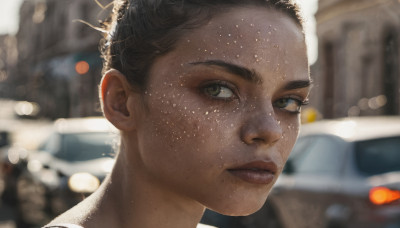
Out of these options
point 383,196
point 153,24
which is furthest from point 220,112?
point 383,196

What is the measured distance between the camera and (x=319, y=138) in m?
5.36

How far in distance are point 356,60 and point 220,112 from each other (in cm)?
2214

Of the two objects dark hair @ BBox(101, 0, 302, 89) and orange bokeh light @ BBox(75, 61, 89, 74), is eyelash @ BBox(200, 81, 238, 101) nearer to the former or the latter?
dark hair @ BBox(101, 0, 302, 89)

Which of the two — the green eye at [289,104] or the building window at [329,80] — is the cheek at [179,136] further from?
the building window at [329,80]

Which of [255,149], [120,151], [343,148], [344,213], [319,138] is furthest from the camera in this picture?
[319,138]

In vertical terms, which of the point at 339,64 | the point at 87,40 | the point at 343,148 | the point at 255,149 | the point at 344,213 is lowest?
the point at 255,149

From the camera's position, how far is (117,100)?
1.63 m

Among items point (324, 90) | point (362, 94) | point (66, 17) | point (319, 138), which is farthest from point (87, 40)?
point (319, 138)

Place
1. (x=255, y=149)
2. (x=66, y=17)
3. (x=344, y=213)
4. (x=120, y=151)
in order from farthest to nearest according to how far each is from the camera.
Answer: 1. (x=66, y=17)
2. (x=344, y=213)
3. (x=120, y=151)
4. (x=255, y=149)

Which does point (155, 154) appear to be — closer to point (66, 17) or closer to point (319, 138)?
point (319, 138)

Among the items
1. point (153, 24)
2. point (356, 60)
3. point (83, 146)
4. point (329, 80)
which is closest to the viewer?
point (153, 24)

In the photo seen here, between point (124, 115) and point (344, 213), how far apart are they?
329 centimetres

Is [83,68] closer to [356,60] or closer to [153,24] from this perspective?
[356,60]

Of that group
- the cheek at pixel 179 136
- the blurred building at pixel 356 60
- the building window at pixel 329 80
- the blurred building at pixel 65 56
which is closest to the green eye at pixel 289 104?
the cheek at pixel 179 136
